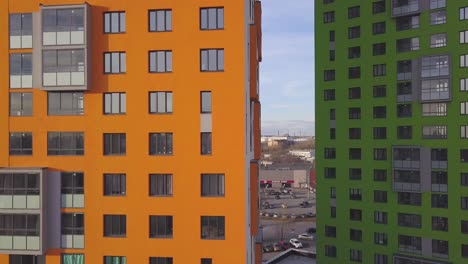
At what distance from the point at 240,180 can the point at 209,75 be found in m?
7.48

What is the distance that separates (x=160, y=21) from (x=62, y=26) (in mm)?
6813

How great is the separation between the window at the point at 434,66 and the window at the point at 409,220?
19.4 m

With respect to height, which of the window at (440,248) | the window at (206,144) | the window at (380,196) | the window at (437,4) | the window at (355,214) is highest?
the window at (437,4)

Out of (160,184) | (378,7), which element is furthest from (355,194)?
(160,184)

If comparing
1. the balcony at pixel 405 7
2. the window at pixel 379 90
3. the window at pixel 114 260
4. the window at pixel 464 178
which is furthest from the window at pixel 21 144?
the window at pixel 464 178

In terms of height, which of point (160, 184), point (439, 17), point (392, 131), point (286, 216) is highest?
point (439, 17)

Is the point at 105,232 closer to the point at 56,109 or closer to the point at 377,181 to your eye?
the point at 56,109

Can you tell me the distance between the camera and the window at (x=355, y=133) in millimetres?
58513

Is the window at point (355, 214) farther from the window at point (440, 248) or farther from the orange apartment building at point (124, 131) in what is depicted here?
the orange apartment building at point (124, 131)

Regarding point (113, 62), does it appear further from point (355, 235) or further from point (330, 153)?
point (355, 235)

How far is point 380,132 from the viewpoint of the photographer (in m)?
56.9

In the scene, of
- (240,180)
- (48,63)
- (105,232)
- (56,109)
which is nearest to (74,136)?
(56,109)

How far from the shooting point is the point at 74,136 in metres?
27.5

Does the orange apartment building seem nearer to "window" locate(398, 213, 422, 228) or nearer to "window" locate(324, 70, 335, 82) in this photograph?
"window" locate(324, 70, 335, 82)
